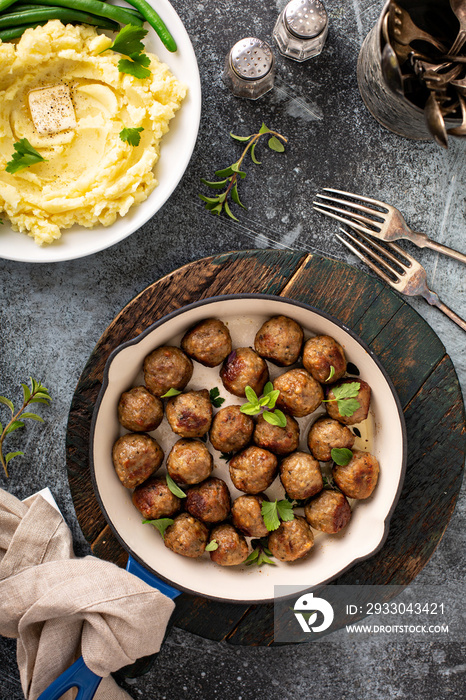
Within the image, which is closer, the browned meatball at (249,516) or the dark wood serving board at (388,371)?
the browned meatball at (249,516)

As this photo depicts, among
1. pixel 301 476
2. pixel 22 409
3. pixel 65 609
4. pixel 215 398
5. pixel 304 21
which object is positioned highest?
pixel 304 21

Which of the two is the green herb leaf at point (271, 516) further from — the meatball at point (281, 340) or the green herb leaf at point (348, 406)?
the meatball at point (281, 340)

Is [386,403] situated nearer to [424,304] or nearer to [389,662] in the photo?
[424,304]

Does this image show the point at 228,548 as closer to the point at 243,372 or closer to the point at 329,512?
the point at 329,512

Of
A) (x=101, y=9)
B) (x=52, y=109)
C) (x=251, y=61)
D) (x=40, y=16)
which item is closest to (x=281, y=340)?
(x=251, y=61)

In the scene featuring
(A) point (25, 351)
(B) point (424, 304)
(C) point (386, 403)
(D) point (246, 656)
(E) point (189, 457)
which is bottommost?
(D) point (246, 656)

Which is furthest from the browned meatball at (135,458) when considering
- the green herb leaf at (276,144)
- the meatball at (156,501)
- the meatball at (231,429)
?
the green herb leaf at (276,144)

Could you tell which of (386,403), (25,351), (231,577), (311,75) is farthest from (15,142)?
(231,577)
